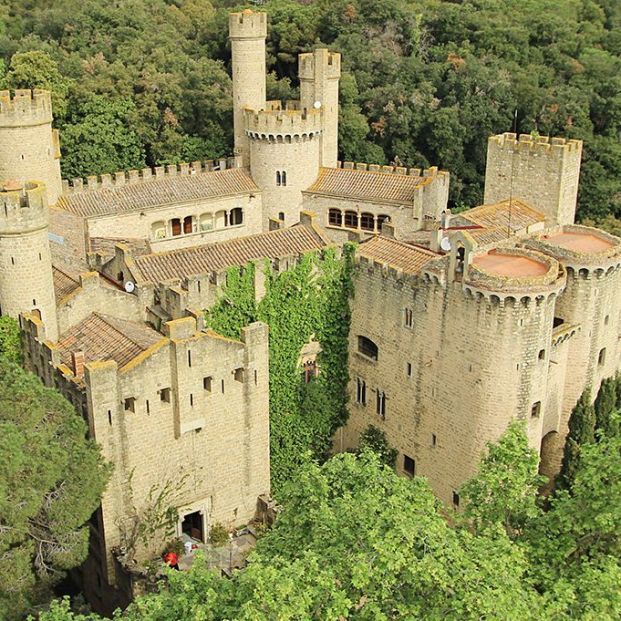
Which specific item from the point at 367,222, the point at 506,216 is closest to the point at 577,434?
the point at 506,216

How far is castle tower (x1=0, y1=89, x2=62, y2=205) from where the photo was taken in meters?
41.5

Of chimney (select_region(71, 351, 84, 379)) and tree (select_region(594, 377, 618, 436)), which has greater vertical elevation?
chimney (select_region(71, 351, 84, 379))

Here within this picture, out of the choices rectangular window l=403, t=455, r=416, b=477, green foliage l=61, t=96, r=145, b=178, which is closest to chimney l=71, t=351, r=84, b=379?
rectangular window l=403, t=455, r=416, b=477

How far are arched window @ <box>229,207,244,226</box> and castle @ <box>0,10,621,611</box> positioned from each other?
6976 millimetres

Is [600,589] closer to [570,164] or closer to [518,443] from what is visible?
[518,443]

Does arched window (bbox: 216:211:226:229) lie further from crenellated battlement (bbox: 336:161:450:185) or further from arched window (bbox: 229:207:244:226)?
crenellated battlement (bbox: 336:161:450:185)

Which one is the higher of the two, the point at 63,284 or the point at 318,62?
the point at 318,62

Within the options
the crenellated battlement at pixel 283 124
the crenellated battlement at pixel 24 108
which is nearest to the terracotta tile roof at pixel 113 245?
the crenellated battlement at pixel 24 108

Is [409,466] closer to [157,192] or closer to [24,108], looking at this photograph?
[157,192]

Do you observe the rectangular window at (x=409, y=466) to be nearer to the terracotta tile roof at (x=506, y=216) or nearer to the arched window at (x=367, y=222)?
the terracotta tile roof at (x=506, y=216)

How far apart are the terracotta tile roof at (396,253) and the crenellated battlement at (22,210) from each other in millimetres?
12937

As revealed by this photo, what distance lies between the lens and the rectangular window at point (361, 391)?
37.7m

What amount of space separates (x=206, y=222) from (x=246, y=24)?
11.6m

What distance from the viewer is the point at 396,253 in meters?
35.9
